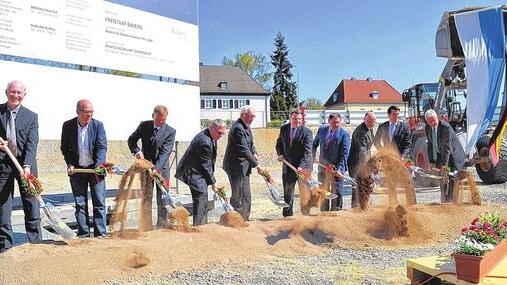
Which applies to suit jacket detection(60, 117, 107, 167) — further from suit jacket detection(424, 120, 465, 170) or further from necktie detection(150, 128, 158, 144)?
suit jacket detection(424, 120, 465, 170)

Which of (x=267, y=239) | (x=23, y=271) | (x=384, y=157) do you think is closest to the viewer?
(x=23, y=271)

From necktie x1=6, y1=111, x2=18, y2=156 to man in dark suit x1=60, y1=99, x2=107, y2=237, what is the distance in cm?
63

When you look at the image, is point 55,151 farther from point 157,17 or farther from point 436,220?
point 436,220

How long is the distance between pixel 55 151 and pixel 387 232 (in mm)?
23314

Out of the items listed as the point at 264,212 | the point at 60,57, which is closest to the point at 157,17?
the point at 60,57

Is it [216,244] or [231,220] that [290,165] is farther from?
[216,244]

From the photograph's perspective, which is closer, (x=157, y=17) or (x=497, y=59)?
(x=497, y=59)

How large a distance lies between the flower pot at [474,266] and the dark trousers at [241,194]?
152 inches

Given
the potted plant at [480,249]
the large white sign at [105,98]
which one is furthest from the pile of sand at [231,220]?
the large white sign at [105,98]

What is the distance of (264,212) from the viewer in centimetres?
931

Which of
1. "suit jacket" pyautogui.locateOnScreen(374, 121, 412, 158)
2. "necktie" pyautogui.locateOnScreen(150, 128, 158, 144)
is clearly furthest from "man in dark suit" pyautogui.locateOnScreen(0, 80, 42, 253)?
"suit jacket" pyautogui.locateOnScreen(374, 121, 412, 158)

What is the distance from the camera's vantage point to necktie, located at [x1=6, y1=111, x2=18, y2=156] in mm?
5547

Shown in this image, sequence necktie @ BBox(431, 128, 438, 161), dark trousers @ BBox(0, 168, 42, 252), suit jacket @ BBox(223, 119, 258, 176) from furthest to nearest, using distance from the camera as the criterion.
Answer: necktie @ BBox(431, 128, 438, 161) < suit jacket @ BBox(223, 119, 258, 176) < dark trousers @ BBox(0, 168, 42, 252)

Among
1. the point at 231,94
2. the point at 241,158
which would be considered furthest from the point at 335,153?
the point at 231,94
